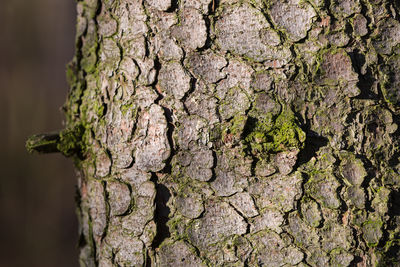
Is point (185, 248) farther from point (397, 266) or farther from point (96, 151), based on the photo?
point (397, 266)

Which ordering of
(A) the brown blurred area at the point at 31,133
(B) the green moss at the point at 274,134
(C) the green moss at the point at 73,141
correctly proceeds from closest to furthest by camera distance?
(B) the green moss at the point at 274,134 → (C) the green moss at the point at 73,141 → (A) the brown blurred area at the point at 31,133

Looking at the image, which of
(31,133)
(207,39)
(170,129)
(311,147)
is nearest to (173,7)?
(207,39)

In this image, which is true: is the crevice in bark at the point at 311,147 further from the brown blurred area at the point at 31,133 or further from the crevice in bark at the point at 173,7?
the brown blurred area at the point at 31,133

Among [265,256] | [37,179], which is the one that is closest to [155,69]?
[265,256]

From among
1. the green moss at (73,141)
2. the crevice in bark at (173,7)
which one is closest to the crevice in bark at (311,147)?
the crevice in bark at (173,7)

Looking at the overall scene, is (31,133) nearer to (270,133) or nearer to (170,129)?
(170,129)

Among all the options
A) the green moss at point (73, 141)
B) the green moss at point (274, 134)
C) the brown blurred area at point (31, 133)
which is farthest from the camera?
the brown blurred area at point (31, 133)

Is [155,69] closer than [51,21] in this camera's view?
Yes
